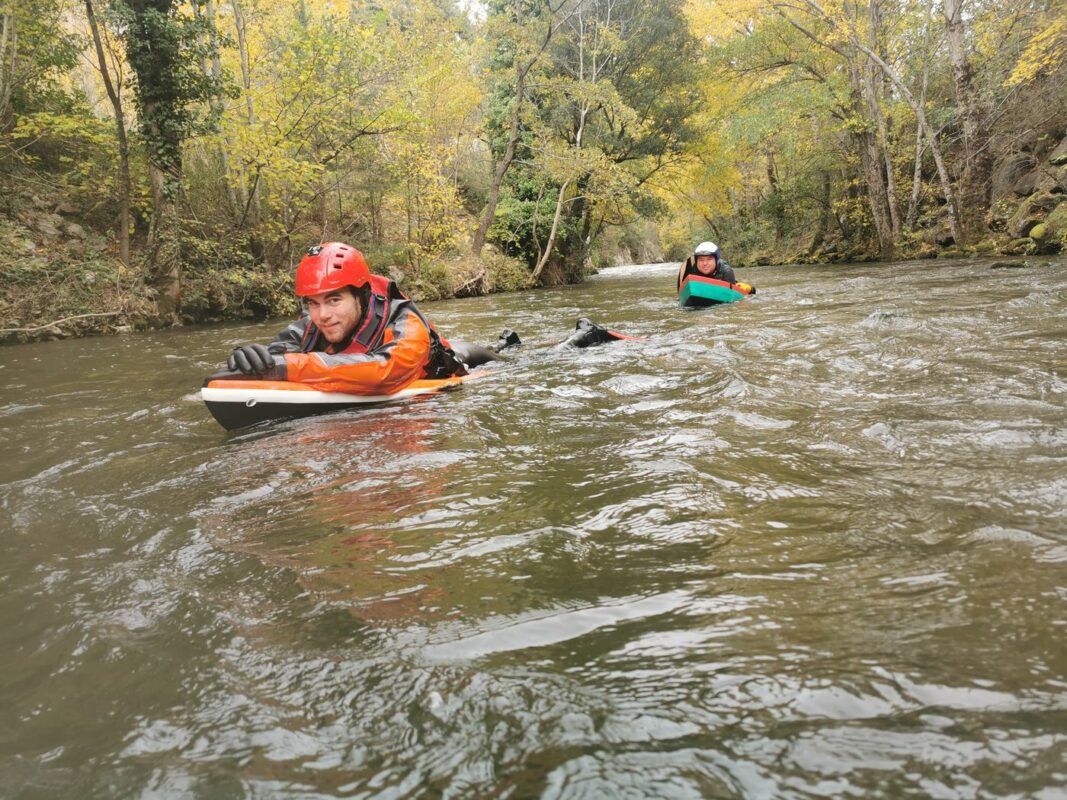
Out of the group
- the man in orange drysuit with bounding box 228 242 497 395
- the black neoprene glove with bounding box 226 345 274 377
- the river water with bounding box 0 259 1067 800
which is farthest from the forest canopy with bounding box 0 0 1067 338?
the river water with bounding box 0 259 1067 800

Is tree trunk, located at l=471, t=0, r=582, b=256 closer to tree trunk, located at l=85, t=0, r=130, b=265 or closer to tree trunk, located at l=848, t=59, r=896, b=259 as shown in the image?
tree trunk, located at l=848, t=59, r=896, b=259

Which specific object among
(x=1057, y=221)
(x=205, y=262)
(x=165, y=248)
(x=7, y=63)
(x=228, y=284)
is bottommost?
(x=1057, y=221)

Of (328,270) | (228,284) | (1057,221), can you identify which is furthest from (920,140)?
(328,270)

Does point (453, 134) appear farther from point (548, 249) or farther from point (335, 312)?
point (335, 312)

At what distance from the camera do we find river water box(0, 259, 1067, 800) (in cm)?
109

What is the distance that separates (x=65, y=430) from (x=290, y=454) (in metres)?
2.00

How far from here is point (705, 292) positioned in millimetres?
9867

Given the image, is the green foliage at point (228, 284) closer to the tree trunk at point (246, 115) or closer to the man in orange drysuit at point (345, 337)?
the tree trunk at point (246, 115)

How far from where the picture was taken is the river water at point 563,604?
109 cm

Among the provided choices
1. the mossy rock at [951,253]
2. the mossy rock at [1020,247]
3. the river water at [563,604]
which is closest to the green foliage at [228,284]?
the river water at [563,604]

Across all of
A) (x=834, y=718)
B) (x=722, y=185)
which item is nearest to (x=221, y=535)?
(x=834, y=718)

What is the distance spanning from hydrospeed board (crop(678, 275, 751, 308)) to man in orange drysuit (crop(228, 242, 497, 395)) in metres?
5.92

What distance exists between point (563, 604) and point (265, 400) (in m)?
3.11

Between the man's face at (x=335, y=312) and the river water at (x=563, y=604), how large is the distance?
114 cm
